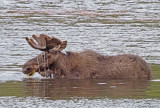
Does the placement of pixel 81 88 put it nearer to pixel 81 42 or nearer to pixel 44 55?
pixel 44 55

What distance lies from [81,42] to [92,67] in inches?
240

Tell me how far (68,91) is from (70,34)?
32.3 feet

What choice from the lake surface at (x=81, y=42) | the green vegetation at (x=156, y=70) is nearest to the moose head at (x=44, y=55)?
the lake surface at (x=81, y=42)

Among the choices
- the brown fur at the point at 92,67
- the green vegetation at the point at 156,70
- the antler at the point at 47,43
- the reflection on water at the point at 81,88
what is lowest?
the green vegetation at the point at 156,70

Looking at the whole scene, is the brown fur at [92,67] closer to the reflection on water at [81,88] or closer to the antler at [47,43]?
the antler at [47,43]

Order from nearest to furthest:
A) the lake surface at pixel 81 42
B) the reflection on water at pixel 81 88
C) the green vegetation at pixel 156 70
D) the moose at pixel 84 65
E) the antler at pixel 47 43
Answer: the lake surface at pixel 81 42, the reflection on water at pixel 81 88, the antler at pixel 47 43, the moose at pixel 84 65, the green vegetation at pixel 156 70

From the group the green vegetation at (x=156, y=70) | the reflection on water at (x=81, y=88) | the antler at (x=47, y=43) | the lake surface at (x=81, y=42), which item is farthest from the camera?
the green vegetation at (x=156, y=70)

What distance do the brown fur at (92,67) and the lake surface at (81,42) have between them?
0.39 meters

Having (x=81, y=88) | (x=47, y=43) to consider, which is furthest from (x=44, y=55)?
(x=81, y=88)

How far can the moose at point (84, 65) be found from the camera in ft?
59.1

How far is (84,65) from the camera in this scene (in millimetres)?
18047

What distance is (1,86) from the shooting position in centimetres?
1678

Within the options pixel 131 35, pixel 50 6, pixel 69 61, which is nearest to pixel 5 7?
pixel 50 6

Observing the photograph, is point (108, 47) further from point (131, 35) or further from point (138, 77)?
point (138, 77)
